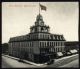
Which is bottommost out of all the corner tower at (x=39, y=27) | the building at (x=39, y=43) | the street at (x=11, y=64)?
the street at (x=11, y=64)

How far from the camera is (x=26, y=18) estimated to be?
2121 mm

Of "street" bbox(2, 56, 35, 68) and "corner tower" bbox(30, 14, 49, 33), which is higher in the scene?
"corner tower" bbox(30, 14, 49, 33)

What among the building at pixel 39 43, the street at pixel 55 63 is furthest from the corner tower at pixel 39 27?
the street at pixel 55 63

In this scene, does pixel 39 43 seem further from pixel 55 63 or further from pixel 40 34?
pixel 55 63

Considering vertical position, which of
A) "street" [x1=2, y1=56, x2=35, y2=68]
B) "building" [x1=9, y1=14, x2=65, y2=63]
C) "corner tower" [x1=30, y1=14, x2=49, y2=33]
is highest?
"corner tower" [x1=30, y1=14, x2=49, y2=33]

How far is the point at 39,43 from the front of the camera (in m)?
2.09

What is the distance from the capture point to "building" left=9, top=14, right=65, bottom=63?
6.88 ft

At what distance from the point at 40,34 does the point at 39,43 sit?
10 centimetres

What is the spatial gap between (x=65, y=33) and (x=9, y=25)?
2.15 ft

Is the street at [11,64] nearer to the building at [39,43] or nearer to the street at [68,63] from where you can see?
the building at [39,43]

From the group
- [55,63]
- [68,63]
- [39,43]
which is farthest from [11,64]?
[68,63]

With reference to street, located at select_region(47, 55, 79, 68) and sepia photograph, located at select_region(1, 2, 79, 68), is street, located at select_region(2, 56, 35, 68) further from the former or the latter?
street, located at select_region(47, 55, 79, 68)

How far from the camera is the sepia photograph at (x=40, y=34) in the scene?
210 cm

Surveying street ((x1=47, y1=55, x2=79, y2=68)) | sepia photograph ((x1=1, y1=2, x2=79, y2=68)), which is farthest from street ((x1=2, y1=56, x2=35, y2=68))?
street ((x1=47, y1=55, x2=79, y2=68))
